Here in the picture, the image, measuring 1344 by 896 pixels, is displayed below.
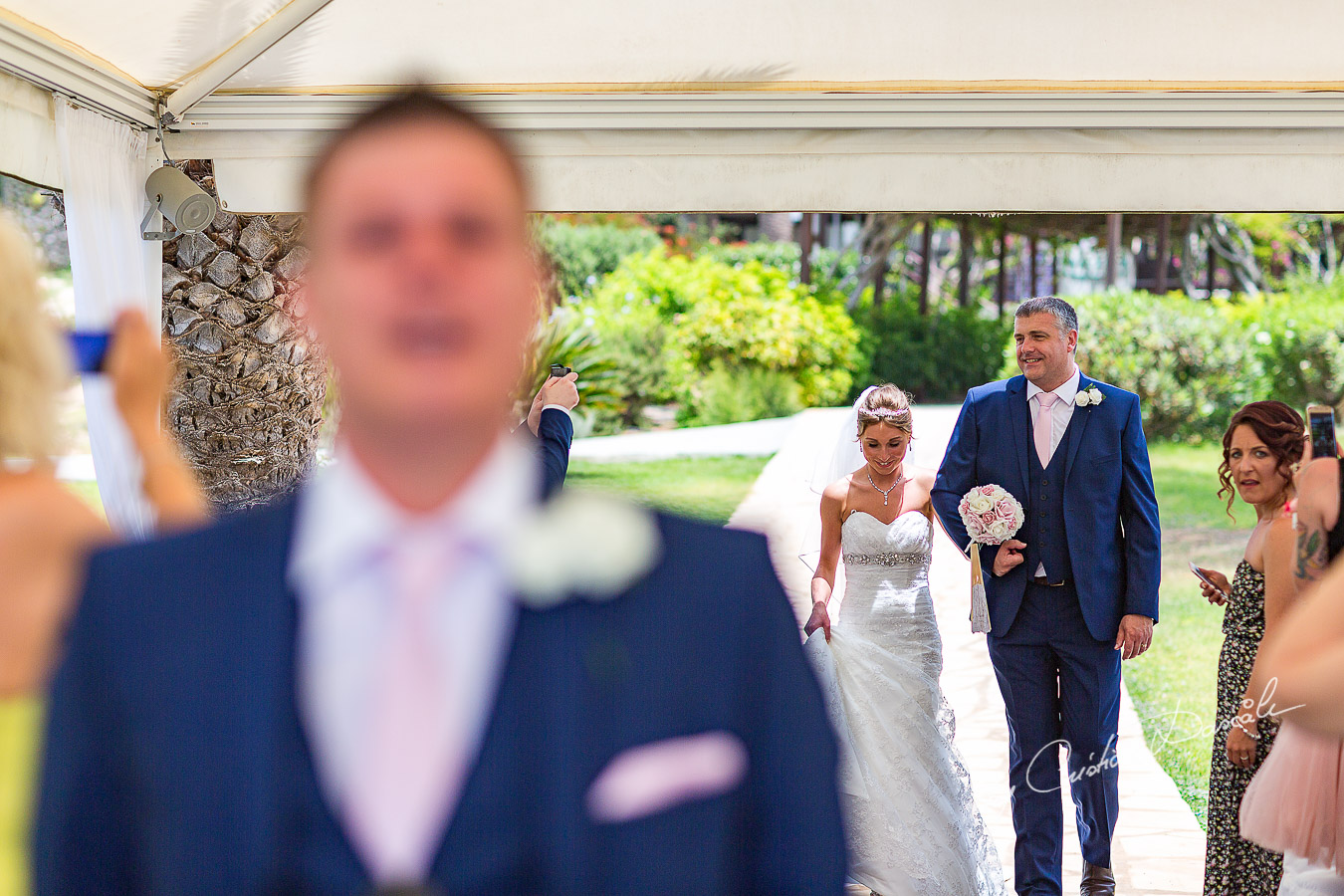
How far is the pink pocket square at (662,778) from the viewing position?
80 centimetres

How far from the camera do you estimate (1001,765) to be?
19.3 feet

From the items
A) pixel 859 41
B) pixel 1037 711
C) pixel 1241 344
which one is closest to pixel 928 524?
pixel 1037 711

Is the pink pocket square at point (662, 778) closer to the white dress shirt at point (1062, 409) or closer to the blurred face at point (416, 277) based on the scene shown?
the blurred face at point (416, 277)

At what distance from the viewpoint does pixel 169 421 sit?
4.92 metres

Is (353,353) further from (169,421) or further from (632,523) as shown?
(169,421)

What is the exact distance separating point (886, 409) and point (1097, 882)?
192cm

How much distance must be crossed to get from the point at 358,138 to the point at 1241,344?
19276mm

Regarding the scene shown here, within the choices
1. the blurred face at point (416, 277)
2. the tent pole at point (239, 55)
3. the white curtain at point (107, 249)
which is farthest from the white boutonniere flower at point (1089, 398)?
the blurred face at point (416, 277)

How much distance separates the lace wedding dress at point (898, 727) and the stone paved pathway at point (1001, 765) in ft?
1.60

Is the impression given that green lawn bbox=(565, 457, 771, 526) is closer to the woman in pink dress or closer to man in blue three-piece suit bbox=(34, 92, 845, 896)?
the woman in pink dress

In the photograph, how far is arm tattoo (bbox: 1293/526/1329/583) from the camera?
7.25ft

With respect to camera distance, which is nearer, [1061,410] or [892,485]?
[1061,410]

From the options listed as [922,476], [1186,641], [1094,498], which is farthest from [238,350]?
[1186,641]

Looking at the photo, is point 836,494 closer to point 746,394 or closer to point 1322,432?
point 1322,432
